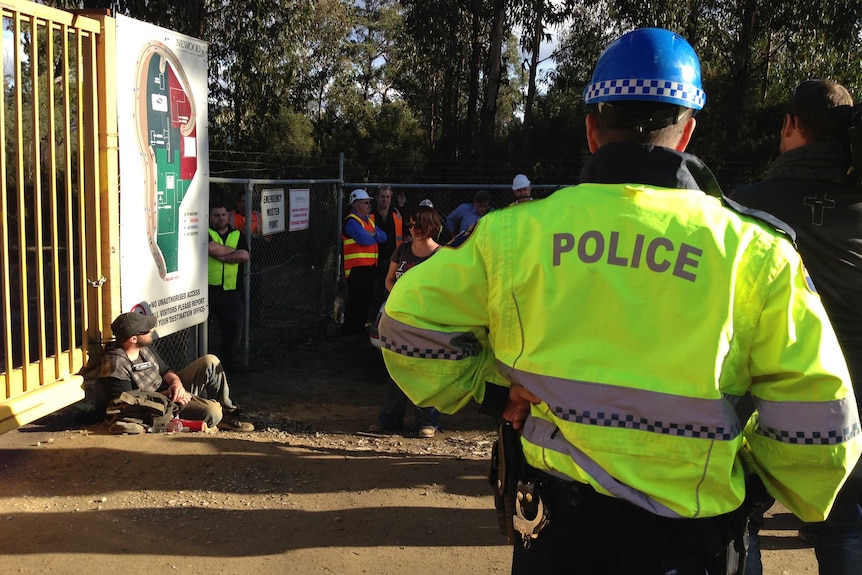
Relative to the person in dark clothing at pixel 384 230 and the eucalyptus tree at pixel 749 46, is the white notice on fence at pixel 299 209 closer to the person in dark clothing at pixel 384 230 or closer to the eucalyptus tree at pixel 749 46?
the person in dark clothing at pixel 384 230

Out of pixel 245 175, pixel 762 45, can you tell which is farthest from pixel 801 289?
pixel 762 45

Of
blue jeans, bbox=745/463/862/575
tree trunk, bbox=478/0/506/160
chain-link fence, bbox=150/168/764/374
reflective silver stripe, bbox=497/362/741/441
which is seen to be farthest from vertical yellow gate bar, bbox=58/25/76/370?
tree trunk, bbox=478/0/506/160

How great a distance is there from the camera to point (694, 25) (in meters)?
18.2

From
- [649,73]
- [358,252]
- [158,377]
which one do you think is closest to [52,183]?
[158,377]

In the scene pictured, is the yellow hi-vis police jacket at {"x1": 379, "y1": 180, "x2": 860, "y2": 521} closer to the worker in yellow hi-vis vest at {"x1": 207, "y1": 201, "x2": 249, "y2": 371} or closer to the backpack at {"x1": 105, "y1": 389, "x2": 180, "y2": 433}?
the backpack at {"x1": 105, "y1": 389, "x2": 180, "y2": 433}

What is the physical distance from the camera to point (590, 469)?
5.88ft

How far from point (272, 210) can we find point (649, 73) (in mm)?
7896

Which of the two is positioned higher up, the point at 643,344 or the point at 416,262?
the point at 643,344

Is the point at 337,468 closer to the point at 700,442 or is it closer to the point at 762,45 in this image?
the point at 700,442

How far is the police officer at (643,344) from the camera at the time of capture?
1.70m

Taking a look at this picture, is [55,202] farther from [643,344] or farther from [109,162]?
[643,344]

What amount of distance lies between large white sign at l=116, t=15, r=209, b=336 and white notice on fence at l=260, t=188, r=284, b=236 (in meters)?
3.04

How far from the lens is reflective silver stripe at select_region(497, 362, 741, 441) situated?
1717mm

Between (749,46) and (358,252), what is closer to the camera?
(358,252)
